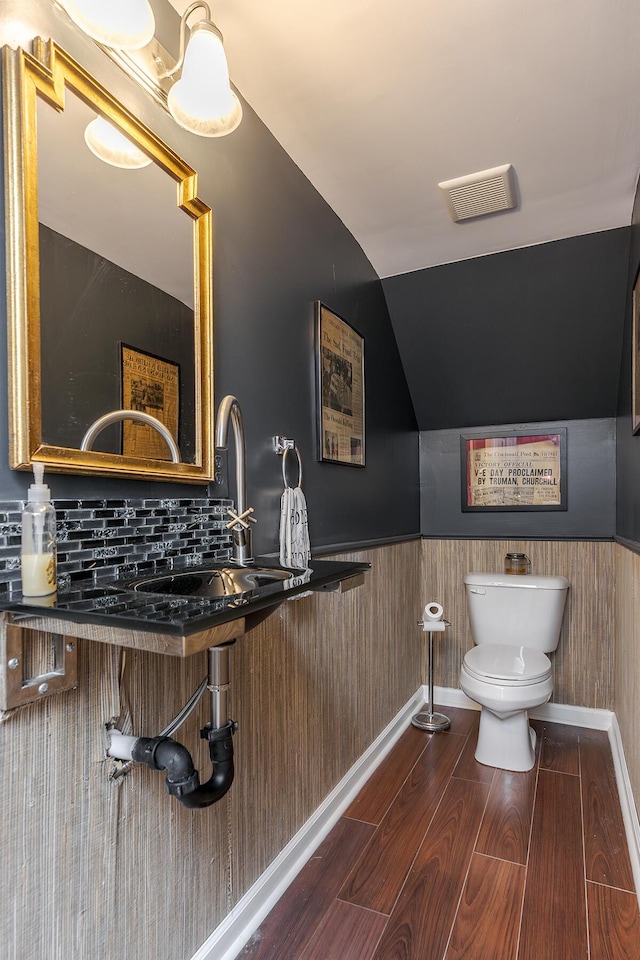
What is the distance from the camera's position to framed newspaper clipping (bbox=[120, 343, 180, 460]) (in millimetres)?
1110

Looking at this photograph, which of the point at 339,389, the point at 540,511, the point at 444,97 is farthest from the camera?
the point at 540,511

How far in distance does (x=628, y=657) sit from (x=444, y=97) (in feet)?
6.51

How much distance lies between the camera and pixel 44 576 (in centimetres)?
85

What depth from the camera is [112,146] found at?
111 centimetres

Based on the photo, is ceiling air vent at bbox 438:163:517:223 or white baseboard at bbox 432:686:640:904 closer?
white baseboard at bbox 432:686:640:904

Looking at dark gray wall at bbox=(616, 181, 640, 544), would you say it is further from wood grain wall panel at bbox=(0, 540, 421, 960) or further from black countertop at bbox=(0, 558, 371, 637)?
black countertop at bbox=(0, 558, 371, 637)

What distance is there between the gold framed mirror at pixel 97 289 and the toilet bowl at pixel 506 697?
1533mm

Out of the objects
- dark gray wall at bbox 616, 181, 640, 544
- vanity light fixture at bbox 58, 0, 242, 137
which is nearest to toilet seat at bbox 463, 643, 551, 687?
dark gray wall at bbox 616, 181, 640, 544

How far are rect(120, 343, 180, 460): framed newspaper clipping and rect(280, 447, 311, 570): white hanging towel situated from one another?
488 millimetres

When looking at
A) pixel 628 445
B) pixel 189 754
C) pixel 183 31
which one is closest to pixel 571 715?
pixel 628 445

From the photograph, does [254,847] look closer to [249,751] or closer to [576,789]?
[249,751]

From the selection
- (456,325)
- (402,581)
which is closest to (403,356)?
(456,325)

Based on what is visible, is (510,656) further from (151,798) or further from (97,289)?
(97,289)

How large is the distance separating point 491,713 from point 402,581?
2.32 ft
